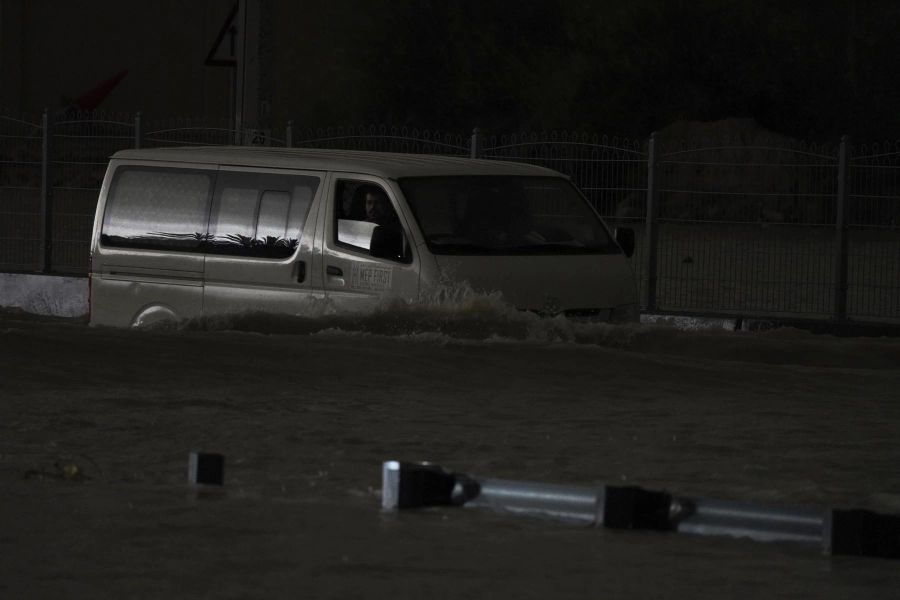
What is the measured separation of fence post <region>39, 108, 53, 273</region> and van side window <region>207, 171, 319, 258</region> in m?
7.13

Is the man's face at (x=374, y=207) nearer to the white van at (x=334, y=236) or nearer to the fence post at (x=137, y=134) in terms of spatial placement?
the white van at (x=334, y=236)

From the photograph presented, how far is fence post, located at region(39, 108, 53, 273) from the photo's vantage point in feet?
58.4

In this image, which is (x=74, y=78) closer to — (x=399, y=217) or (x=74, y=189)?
(x=74, y=189)

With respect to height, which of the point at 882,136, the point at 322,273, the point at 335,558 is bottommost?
the point at 335,558

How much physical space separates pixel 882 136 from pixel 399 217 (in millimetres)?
29842

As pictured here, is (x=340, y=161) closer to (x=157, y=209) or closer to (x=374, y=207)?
(x=374, y=207)

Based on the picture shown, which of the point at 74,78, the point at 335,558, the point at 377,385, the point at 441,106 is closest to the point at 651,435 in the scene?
the point at 377,385

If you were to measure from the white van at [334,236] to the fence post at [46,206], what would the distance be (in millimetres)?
6329

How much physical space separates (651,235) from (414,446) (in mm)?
8037

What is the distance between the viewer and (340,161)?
11.0 m

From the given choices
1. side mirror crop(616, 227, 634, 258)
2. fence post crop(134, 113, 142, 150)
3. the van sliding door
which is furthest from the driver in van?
fence post crop(134, 113, 142, 150)

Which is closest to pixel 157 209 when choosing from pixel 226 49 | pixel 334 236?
pixel 334 236

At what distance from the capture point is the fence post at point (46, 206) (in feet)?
58.4

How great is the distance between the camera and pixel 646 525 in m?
6.18
